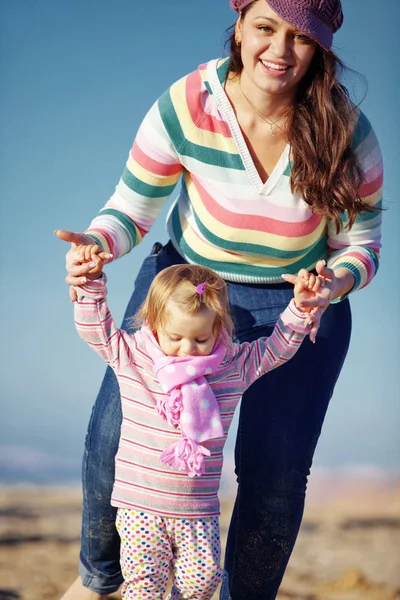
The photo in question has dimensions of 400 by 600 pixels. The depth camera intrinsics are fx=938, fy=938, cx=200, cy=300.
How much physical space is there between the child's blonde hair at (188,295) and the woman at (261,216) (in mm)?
154

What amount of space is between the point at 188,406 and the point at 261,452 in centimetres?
28

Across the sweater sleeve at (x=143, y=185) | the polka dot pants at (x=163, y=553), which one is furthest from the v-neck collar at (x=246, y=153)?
the polka dot pants at (x=163, y=553)

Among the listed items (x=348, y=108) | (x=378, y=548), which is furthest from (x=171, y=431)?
(x=378, y=548)

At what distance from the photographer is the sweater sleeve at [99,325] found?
5.90 ft

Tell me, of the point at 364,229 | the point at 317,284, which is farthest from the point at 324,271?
the point at 364,229

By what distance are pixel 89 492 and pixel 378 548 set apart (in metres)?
2.14

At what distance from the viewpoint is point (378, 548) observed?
3891 mm

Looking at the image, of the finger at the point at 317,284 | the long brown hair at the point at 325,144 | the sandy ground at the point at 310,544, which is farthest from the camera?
the sandy ground at the point at 310,544

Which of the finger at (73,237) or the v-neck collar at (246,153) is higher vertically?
the v-neck collar at (246,153)

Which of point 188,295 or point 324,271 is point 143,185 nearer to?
point 188,295

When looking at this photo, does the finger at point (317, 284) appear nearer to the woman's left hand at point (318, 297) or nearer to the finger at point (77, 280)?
the woman's left hand at point (318, 297)

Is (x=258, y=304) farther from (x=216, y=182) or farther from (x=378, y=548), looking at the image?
(x=378, y=548)

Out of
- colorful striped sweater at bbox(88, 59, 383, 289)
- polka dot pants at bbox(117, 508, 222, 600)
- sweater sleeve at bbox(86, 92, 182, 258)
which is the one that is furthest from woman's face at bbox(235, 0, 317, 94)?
polka dot pants at bbox(117, 508, 222, 600)

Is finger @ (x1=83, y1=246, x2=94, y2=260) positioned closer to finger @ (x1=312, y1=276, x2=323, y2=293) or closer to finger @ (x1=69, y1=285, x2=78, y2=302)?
finger @ (x1=69, y1=285, x2=78, y2=302)
